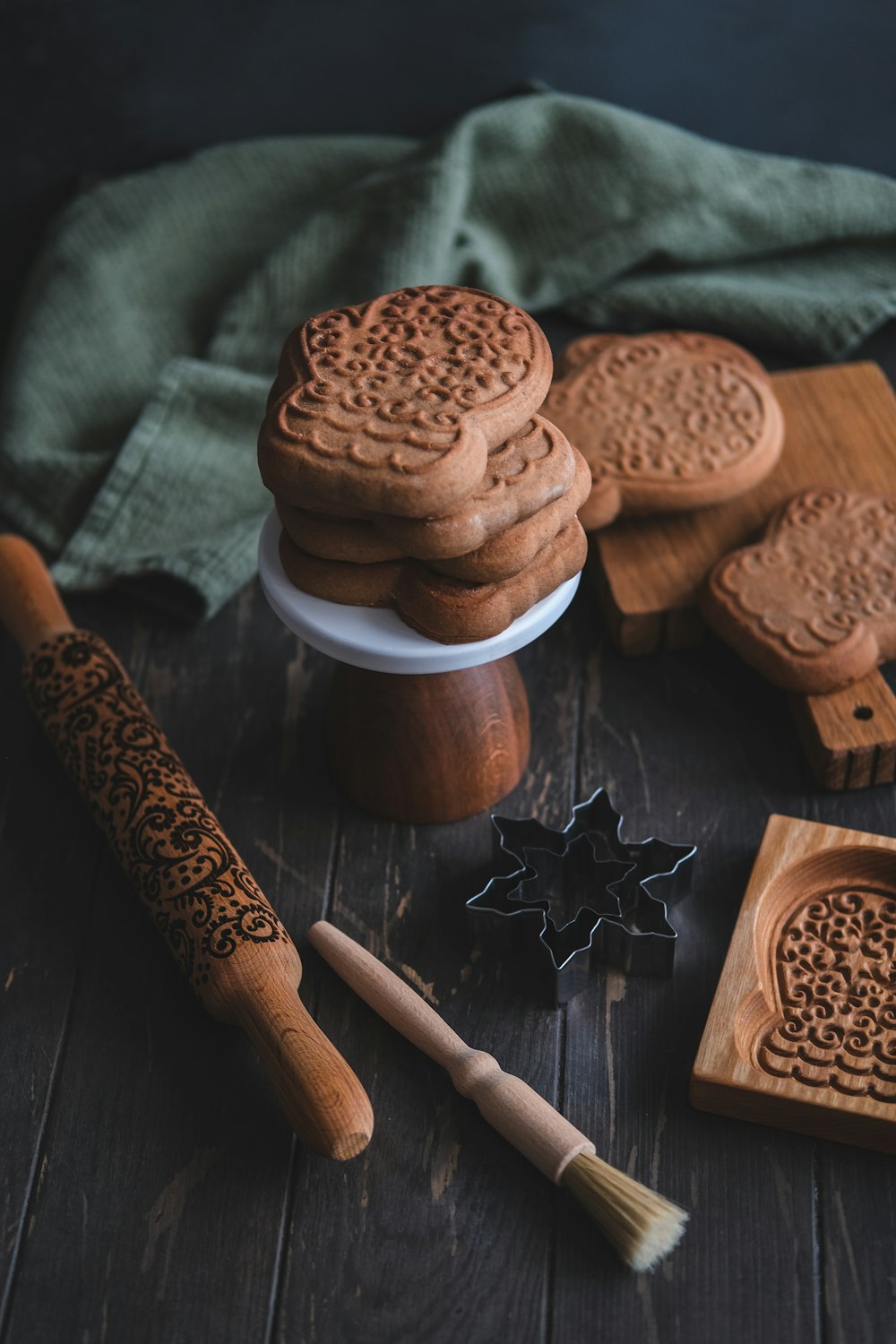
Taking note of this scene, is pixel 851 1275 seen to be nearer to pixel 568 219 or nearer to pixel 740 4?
pixel 568 219

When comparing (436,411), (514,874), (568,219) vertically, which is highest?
(436,411)

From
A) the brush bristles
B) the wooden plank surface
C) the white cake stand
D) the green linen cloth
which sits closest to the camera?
the brush bristles

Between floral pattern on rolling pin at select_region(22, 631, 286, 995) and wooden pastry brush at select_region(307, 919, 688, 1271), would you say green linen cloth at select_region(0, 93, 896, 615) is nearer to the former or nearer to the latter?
floral pattern on rolling pin at select_region(22, 631, 286, 995)

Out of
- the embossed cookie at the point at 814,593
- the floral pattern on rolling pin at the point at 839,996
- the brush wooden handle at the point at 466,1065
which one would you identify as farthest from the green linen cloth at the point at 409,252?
the floral pattern on rolling pin at the point at 839,996

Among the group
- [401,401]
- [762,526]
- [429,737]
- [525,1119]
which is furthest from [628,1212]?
[762,526]

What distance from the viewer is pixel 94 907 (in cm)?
104

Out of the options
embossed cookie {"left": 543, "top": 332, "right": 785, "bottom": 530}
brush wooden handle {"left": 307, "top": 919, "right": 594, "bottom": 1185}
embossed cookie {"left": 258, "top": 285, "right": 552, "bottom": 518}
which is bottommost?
brush wooden handle {"left": 307, "top": 919, "right": 594, "bottom": 1185}

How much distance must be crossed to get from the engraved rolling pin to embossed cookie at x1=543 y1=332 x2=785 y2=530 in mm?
421

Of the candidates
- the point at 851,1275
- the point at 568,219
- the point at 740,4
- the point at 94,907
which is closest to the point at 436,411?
the point at 94,907

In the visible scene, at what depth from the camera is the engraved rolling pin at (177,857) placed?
85 cm

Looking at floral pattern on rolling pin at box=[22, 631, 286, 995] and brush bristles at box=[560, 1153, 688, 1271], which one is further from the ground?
floral pattern on rolling pin at box=[22, 631, 286, 995]

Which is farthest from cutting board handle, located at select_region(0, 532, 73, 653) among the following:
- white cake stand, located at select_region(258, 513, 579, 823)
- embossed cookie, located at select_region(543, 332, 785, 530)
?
embossed cookie, located at select_region(543, 332, 785, 530)

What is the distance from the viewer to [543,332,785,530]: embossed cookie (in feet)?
3.97

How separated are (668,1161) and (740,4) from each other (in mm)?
1225
